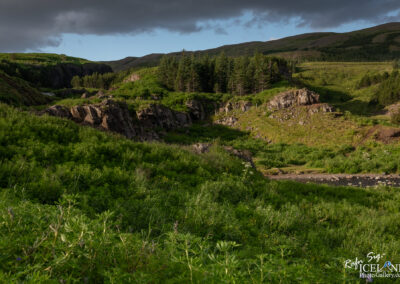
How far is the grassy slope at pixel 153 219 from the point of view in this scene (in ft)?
6.18

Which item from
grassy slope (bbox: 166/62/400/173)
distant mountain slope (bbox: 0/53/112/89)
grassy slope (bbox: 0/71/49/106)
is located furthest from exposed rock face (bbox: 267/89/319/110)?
distant mountain slope (bbox: 0/53/112/89)

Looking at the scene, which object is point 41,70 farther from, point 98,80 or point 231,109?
point 231,109

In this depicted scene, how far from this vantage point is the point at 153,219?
4.20 metres

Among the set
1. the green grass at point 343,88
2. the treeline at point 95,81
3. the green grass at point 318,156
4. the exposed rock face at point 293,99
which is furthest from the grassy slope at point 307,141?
the treeline at point 95,81

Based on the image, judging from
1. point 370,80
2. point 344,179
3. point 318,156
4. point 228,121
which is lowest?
point 344,179

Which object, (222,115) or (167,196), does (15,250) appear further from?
(222,115)

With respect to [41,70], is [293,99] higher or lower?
lower

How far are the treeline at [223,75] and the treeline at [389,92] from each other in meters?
30.0

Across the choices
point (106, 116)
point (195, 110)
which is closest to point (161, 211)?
point (106, 116)

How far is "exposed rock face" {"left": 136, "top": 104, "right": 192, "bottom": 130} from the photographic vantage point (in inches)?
1451

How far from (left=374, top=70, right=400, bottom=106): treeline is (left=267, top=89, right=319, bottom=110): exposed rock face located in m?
39.2

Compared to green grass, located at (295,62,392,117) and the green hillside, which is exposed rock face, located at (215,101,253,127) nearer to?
the green hillside

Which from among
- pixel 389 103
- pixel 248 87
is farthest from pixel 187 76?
pixel 389 103

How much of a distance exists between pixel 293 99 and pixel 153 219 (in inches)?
1820
